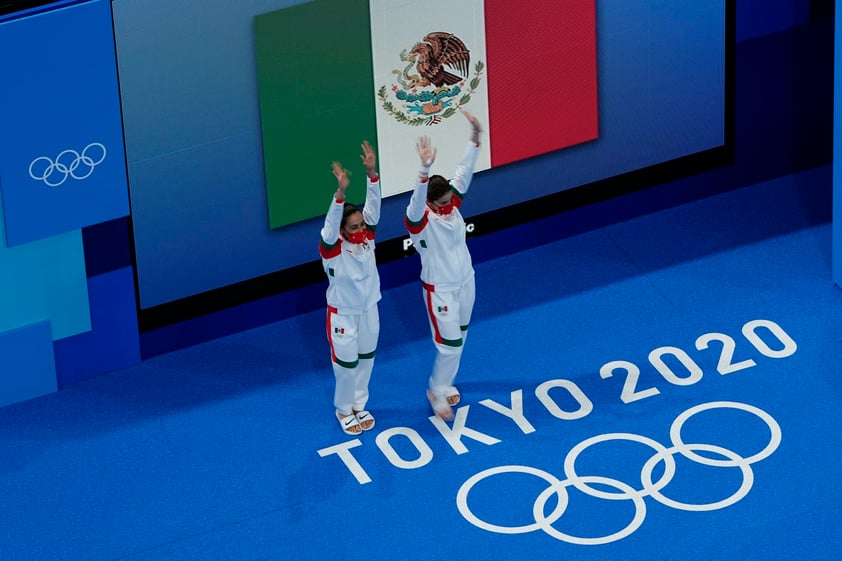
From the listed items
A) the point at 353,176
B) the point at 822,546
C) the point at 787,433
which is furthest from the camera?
the point at 353,176

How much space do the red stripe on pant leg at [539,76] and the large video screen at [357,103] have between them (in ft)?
0.03

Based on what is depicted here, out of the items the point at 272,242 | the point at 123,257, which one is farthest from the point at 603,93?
the point at 123,257

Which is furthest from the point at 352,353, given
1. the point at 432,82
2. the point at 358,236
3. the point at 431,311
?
the point at 432,82

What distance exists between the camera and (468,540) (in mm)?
11641

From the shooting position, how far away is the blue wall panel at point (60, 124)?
473 inches

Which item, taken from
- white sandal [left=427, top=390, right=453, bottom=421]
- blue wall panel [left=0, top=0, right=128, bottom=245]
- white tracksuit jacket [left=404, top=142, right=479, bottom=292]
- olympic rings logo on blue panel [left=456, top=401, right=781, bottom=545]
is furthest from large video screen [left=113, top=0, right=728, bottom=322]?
olympic rings logo on blue panel [left=456, top=401, right=781, bottom=545]

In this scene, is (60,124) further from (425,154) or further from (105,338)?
(425,154)

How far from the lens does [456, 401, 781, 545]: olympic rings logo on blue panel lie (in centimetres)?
1172

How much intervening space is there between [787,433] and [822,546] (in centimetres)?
117

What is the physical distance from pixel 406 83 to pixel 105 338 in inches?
109

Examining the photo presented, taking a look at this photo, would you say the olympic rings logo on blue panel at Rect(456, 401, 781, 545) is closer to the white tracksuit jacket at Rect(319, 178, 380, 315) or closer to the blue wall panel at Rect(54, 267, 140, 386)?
the white tracksuit jacket at Rect(319, 178, 380, 315)

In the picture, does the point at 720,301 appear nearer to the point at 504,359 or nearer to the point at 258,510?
the point at 504,359

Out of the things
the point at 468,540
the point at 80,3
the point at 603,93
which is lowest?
the point at 468,540

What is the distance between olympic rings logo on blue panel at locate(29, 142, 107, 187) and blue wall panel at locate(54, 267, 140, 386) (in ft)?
2.70
